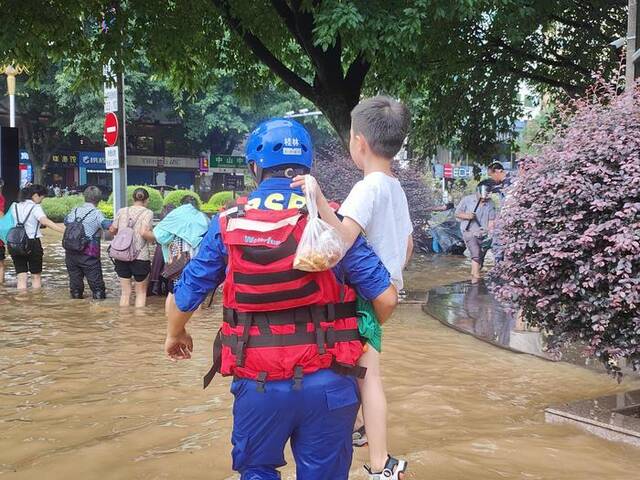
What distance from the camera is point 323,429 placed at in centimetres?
249

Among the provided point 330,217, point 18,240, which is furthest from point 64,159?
point 330,217

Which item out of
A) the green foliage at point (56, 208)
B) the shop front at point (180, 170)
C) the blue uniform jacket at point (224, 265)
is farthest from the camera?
the shop front at point (180, 170)

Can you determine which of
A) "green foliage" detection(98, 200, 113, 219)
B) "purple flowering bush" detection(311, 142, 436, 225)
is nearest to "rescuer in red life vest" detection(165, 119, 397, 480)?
"purple flowering bush" detection(311, 142, 436, 225)

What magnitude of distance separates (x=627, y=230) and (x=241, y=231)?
103 inches

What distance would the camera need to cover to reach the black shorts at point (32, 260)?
440 inches

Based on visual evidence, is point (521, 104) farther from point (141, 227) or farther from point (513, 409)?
point (513, 409)

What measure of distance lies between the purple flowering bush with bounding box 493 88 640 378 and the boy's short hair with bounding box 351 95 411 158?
70.4 inches

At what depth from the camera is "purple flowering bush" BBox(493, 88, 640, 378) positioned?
4.24 m

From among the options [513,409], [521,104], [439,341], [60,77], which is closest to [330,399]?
[513,409]

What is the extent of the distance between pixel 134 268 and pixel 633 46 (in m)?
6.52

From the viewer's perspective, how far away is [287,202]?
2.56 m

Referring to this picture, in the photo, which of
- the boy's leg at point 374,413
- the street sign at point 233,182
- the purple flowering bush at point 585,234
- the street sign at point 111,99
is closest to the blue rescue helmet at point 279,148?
the boy's leg at point 374,413

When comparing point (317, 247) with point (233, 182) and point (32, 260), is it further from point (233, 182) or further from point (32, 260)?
point (233, 182)

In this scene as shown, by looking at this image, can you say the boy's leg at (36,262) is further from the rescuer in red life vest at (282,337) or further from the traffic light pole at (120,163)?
the rescuer in red life vest at (282,337)
